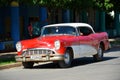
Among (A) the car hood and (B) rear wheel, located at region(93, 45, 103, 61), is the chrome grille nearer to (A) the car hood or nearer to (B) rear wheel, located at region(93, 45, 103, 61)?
(A) the car hood

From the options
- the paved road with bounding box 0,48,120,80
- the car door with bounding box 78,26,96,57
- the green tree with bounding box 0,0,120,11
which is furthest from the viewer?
the green tree with bounding box 0,0,120,11

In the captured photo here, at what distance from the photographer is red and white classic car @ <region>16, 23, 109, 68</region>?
1703 cm

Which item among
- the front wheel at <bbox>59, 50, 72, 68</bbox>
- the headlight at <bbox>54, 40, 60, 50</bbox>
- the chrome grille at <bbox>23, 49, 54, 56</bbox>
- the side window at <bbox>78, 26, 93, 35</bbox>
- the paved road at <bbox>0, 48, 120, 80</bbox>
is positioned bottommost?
the paved road at <bbox>0, 48, 120, 80</bbox>

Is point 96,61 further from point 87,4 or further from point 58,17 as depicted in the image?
point 58,17

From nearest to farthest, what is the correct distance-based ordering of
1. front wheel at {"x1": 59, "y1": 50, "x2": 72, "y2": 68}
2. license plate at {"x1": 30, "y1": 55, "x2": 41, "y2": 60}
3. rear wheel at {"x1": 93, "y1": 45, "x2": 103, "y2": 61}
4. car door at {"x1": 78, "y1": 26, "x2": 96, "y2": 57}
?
license plate at {"x1": 30, "y1": 55, "x2": 41, "y2": 60} → front wheel at {"x1": 59, "y1": 50, "x2": 72, "y2": 68} → car door at {"x1": 78, "y1": 26, "x2": 96, "y2": 57} → rear wheel at {"x1": 93, "y1": 45, "x2": 103, "y2": 61}

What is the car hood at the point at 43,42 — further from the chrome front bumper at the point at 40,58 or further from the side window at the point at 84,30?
the side window at the point at 84,30

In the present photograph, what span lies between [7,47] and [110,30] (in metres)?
20.0

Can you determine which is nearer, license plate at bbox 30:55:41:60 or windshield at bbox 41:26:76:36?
license plate at bbox 30:55:41:60

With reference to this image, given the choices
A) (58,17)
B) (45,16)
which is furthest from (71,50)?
(58,17)

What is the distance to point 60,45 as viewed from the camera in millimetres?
16969

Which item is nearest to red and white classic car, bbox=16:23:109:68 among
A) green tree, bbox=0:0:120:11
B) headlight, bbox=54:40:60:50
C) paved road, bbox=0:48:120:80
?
headlight, bbox=54:40:60:50

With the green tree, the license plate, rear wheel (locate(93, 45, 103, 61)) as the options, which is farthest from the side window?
the green tree

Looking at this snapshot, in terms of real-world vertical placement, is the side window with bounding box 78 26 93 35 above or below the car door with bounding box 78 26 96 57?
above

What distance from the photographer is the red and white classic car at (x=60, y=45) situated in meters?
17.0
